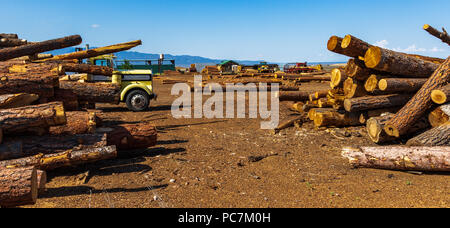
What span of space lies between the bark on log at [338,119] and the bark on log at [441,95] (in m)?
1.97

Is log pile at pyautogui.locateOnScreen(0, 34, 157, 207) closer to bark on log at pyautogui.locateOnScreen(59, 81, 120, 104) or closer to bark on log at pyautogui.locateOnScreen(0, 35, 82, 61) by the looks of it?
bark on log at pyautogui.locateOnScreen(59, 81, 120, 104)

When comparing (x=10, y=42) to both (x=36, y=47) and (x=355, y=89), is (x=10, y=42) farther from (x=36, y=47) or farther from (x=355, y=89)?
(x=355, y=89)

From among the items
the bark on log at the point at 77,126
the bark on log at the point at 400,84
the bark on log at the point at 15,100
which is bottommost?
the bark on log at the point at 77,126

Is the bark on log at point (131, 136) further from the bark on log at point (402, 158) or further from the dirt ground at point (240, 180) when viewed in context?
the bark on log at point (402, 158)

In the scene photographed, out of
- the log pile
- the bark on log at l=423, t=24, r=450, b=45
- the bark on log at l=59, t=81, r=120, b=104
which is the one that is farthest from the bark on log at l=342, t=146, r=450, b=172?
the bark on log at l=59, t=81, r=120, b=104

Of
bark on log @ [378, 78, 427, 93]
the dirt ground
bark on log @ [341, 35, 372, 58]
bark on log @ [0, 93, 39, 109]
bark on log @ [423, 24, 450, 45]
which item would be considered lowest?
the dirt ground

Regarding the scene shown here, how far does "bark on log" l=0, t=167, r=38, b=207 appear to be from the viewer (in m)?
3.22

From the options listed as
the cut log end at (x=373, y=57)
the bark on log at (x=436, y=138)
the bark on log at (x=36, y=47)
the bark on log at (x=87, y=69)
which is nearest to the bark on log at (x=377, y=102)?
the cut log end at (x=373, y=57)

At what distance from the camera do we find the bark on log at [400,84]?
6719 millimetres

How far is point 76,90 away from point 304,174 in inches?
271

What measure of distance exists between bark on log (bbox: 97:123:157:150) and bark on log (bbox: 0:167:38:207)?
2234mm

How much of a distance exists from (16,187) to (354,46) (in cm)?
693

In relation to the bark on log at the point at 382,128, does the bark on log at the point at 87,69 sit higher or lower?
higher

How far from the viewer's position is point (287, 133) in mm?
7910
